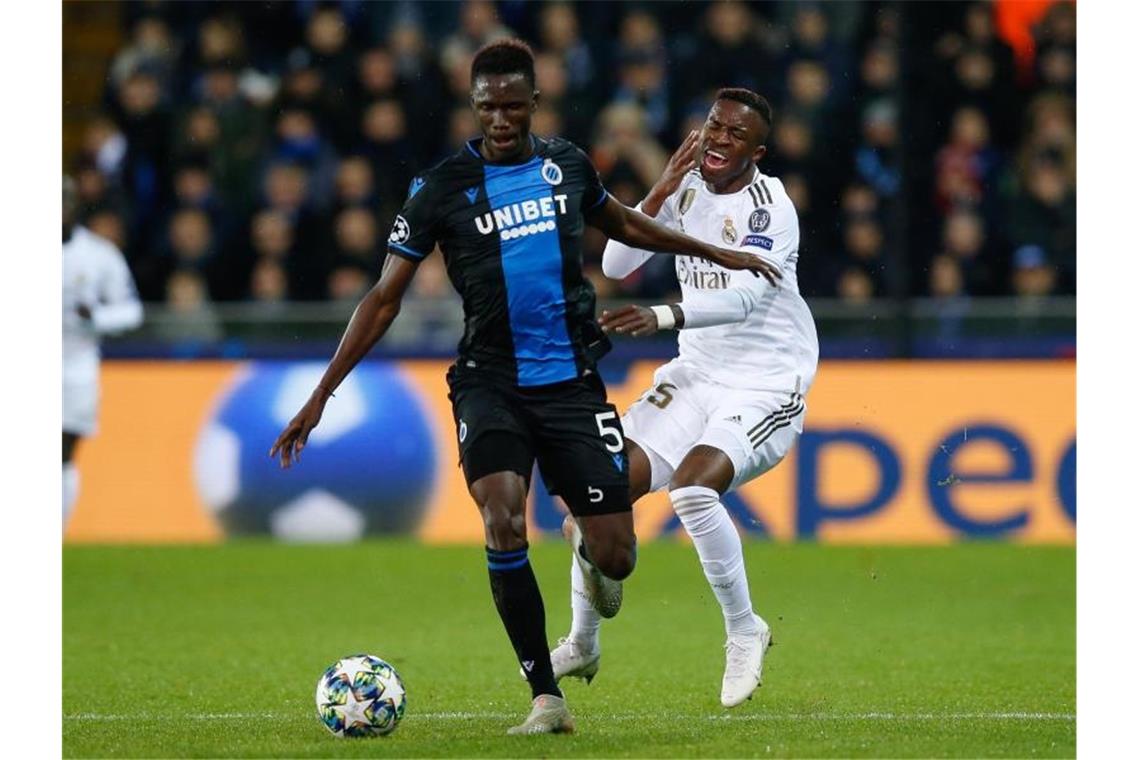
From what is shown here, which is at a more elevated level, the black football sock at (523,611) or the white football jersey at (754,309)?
the white football jersey at (754,309)

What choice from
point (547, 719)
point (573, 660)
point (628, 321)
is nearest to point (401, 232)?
point (628, 321)

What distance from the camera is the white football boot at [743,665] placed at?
7137 millimetres

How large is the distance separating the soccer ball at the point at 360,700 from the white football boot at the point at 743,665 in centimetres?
127

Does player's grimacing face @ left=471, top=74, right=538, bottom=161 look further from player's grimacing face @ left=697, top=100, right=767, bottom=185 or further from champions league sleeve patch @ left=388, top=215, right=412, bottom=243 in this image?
player's grimacing face @ left=697, top=100, right=767, bottom=185

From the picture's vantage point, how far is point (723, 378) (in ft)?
25.3

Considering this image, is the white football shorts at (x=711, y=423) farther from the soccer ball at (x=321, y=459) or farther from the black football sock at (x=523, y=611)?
the soccer ball at (x=321, y=459)

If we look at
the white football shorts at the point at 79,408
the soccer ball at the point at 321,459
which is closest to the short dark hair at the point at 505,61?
the white football shorts at the point at 79,408

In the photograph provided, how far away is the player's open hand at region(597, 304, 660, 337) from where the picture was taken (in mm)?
6449

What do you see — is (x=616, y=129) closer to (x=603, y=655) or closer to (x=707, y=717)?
(x=603, y=655)

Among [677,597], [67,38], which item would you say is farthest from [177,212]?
[677,597]

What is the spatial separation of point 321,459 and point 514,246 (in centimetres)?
683

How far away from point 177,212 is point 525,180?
8.09 metres

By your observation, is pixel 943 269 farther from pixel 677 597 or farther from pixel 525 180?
pixel 525 180

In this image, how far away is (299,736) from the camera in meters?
6.59
